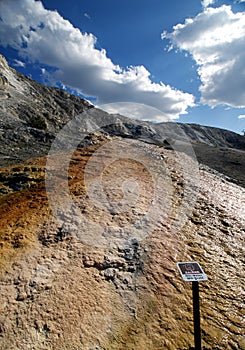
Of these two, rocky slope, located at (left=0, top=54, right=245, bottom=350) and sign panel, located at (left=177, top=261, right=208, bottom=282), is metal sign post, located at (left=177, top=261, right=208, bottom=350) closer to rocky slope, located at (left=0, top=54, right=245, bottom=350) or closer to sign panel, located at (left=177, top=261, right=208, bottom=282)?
sign panel, located at (left=177, top=261, right=208, bottom=282)

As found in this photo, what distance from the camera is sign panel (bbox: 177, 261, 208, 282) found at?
11.7 ft

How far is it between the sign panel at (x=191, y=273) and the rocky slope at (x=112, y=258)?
1.11 metres

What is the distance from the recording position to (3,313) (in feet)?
12.0

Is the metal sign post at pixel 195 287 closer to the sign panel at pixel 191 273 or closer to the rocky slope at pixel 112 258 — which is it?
the sign panel at pixel 191 273

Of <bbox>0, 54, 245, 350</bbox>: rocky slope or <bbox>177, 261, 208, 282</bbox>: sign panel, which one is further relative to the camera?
<bbox>0, 54, 245, 350</bbox>: rocky slope

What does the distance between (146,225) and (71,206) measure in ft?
7.00

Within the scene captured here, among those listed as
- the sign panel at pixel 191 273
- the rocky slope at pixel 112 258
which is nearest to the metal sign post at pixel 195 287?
the sign panel at pixel 191 273

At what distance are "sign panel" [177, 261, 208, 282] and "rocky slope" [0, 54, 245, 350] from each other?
111 cm

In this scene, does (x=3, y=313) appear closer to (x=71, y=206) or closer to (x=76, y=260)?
(x=76, y=260)

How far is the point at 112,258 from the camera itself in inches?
195

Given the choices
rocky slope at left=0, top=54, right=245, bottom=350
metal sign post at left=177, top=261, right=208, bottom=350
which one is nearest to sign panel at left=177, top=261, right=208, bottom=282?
metal sign post at left=177, top=261, right=208, bottom=350

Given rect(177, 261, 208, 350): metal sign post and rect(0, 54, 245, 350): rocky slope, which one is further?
rect(0, 54, 245, 350): rocky slope

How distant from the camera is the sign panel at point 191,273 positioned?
358 cm

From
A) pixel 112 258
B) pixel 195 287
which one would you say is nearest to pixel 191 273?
pixel 195 287
